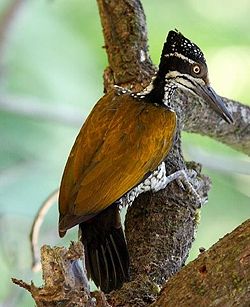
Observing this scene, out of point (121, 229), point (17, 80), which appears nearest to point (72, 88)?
point (17, 80)

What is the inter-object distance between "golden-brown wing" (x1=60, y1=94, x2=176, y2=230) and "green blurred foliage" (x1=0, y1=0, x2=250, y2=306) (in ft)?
2.41

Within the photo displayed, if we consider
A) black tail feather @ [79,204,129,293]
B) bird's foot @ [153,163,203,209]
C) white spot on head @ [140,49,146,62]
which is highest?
white spot on head @ [140,49,146,62]

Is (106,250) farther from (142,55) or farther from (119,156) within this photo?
(142,55)

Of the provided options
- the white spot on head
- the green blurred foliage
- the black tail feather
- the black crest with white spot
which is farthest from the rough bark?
the green blurred foliage

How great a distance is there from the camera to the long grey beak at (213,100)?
1.94 m

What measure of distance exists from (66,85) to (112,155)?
1478 millimetres

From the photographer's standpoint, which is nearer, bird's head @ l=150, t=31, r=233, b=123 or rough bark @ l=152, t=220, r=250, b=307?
rough bark @ l=152, t=220, r=250, b=307

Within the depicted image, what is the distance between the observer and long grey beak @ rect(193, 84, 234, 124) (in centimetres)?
194

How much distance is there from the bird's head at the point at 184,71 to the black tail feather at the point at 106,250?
0.39 metres

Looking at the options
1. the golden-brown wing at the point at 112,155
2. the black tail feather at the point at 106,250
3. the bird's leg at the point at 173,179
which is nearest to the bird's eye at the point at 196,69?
the golden-brown wing at the point at 112,155

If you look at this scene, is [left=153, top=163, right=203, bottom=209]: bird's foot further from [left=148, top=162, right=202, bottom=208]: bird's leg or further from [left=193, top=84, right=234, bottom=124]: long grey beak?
[left=193, top=84, right=234, bottom=124]: long grey beak

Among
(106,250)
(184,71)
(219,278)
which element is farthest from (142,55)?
(219,278)

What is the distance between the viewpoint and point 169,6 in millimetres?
3416

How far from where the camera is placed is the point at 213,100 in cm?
195
